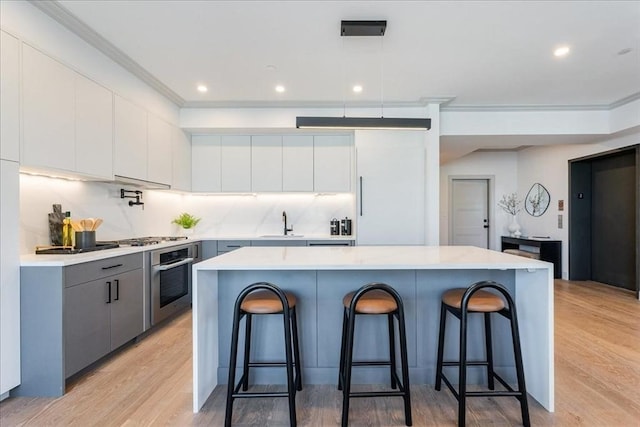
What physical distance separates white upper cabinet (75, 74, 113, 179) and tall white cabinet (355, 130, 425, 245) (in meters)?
2.72

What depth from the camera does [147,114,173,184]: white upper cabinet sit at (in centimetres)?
358

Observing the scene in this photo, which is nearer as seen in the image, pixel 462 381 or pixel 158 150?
pixel 462 381

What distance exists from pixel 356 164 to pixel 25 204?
328cm

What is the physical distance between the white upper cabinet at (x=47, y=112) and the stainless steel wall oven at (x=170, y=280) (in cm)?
118

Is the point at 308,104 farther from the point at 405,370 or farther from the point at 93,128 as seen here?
the point at 405,370

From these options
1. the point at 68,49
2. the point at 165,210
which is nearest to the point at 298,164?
the point at 165,210

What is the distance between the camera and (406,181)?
4121mm

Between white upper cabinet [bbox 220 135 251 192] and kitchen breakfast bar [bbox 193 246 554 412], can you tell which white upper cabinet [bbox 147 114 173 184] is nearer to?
white upper cabinet [bbox 220 135 251 192]

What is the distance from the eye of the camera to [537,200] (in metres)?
6.32

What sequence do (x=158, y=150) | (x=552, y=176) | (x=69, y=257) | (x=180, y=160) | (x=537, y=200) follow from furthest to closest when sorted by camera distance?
(x=537, y=200)
(x=552, y=176)
(x=180, y=160)
(x=158, y=150)
(x=69, y=257)

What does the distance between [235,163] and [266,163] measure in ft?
1.46

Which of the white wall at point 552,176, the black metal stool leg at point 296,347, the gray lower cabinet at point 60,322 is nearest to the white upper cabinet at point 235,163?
the gray lower cabinet at point 60,322

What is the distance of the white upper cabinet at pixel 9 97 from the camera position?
195 centimetres

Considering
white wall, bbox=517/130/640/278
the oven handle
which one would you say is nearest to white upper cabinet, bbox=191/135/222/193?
the oven handle
